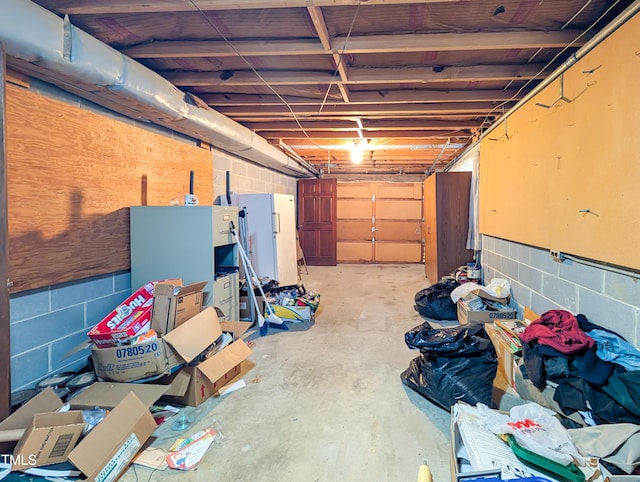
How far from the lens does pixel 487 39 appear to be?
210 centimetres

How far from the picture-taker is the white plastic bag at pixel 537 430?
118 cm

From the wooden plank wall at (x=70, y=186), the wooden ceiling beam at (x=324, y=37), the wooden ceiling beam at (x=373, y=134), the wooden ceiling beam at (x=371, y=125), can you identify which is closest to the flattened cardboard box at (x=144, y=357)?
the wooden plank wall at (x=70, y=186)

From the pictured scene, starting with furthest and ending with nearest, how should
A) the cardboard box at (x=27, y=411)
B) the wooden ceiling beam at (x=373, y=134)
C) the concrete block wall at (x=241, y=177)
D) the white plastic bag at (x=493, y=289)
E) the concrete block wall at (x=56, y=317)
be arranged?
the wooden ceiling beam at (x=373, y=134) → the concrete block wall at (x=241, y=177) → the white plastic bag at (x=493, y=289) → the concrete block wall at (x=56, y=317) → the cardboard box at (x=27, y=411)

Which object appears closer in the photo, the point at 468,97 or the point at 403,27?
the point at 403,27

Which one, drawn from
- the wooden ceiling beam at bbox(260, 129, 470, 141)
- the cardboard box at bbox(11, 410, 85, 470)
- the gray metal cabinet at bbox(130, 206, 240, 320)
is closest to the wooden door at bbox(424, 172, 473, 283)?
the wooden ceiling beam at bbox(260, 129, 470, 141)

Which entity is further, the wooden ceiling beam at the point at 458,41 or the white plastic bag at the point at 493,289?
the white plastic bag at the point at 493,289

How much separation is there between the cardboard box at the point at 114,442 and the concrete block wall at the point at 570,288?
95.8 inches

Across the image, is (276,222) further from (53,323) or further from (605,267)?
(605,267)

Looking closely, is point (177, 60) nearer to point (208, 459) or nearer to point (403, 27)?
point (403, 27)

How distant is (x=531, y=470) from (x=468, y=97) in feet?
9.79

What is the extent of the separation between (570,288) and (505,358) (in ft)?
2.04

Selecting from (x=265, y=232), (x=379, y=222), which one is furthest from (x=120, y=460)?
(x=379, y=222)

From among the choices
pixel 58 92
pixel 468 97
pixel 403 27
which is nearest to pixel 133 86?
Result: pixel 58 92

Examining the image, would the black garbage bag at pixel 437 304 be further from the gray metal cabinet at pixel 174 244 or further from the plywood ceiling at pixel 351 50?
the gray metal cabinet at pixel 174 244
